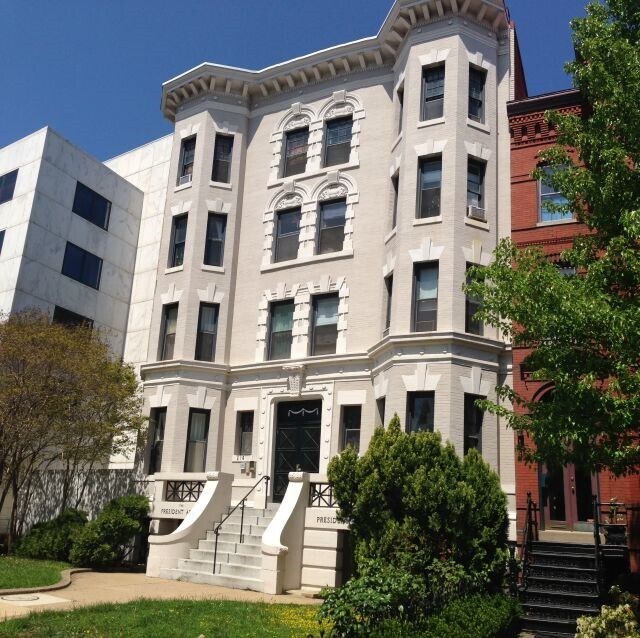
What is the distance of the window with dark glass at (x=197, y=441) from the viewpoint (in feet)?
78.0

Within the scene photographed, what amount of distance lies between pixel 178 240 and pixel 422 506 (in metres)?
15.1

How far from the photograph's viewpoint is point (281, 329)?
80.0 feet

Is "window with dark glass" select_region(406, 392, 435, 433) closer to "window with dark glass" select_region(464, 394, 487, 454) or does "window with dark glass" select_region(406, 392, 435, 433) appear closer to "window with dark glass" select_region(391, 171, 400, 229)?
"window with dark glass" select_region(464, 394, 487, 454)

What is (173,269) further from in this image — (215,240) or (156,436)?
(156,436)

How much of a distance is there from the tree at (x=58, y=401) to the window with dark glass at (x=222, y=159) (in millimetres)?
7253

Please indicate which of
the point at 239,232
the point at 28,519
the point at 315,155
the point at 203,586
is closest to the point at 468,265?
the point at 315,155

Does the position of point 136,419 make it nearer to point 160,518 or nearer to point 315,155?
point 160,518

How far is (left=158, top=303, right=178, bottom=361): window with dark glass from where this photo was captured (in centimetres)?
2525

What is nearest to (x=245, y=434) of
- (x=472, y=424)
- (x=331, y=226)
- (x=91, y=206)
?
(x=331, y=226)

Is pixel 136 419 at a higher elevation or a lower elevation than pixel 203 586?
higher

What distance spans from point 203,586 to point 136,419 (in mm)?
8057

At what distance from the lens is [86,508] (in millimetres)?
24734

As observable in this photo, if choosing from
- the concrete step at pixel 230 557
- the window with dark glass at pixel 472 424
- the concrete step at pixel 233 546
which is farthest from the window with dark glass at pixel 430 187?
the concrete step at pixel 230 557

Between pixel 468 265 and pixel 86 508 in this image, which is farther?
pixel 86 508
